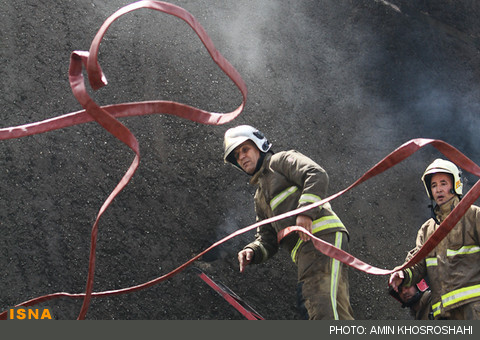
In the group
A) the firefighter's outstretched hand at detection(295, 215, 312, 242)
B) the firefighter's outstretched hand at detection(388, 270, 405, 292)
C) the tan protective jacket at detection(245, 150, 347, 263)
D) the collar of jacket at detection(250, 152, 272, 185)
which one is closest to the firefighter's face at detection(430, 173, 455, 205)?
the firefighter's outstretched hand at detection(388, 270, 405, 292)

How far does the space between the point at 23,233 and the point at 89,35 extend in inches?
86.6

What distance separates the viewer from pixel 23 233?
574 centimetres

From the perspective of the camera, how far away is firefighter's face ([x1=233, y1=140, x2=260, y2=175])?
16.6ft

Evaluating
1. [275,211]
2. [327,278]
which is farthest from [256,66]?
[327,278]

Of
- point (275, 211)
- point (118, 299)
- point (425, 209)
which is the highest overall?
point (275, 211)

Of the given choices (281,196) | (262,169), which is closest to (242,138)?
(262,169)

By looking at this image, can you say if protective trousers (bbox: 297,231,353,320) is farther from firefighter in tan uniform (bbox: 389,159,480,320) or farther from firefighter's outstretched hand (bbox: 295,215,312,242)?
firefighter in tan uniform (bbox: 389,159,480,320)

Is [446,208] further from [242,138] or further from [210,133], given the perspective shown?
[210,133]

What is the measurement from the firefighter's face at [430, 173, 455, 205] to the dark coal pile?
154cm

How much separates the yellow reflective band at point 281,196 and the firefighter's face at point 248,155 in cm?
31

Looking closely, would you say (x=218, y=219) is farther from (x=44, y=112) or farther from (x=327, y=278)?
(x=44, y=112)

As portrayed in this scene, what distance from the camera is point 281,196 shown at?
4.96 meters

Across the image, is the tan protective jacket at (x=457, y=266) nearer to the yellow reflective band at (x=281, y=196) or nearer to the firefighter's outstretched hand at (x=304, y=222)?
the firefighter's outstretched hand at (x=304, y=222)

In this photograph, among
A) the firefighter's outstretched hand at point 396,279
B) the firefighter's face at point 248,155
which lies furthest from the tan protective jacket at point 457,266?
the firefighter's face at point 248,155
